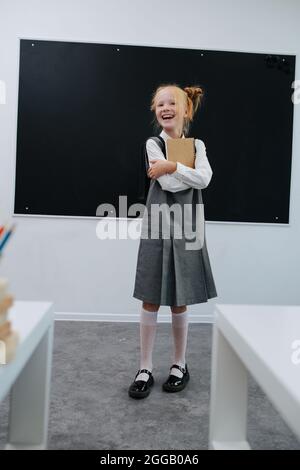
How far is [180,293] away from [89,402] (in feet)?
1.76

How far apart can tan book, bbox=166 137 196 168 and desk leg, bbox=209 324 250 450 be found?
941mm

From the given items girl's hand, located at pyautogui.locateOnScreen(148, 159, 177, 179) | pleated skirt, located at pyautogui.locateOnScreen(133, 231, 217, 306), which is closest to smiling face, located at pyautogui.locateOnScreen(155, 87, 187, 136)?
girl's hand, located at pyautogui.locateOnScreen(148, 159, 177, 179)

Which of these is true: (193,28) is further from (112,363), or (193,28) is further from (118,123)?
(112,363)

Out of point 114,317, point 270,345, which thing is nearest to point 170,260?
point 270,345

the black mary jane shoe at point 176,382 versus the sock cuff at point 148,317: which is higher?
the sock cuff at point 148,317

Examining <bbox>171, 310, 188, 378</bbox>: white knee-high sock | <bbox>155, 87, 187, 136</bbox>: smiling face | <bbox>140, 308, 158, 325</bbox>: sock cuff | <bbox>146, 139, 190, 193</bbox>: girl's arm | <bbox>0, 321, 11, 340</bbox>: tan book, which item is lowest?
<bbox>171, 310, 188, 378</bbox>: white knee-high sock

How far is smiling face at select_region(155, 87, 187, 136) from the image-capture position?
1702 mm

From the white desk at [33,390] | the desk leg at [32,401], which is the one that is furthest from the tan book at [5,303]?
the desk leg at [32,401]

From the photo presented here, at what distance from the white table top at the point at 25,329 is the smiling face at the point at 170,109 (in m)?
1.13

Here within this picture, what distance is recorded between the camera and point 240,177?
295 centimetres

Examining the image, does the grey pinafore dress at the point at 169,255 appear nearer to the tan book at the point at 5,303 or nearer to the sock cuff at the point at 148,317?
the sock cuff at the point at 148,317

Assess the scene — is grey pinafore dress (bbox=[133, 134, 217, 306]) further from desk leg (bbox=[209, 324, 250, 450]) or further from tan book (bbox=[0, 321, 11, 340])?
tan book (bbox=[0, 321, 11, 340])

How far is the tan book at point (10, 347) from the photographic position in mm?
471
